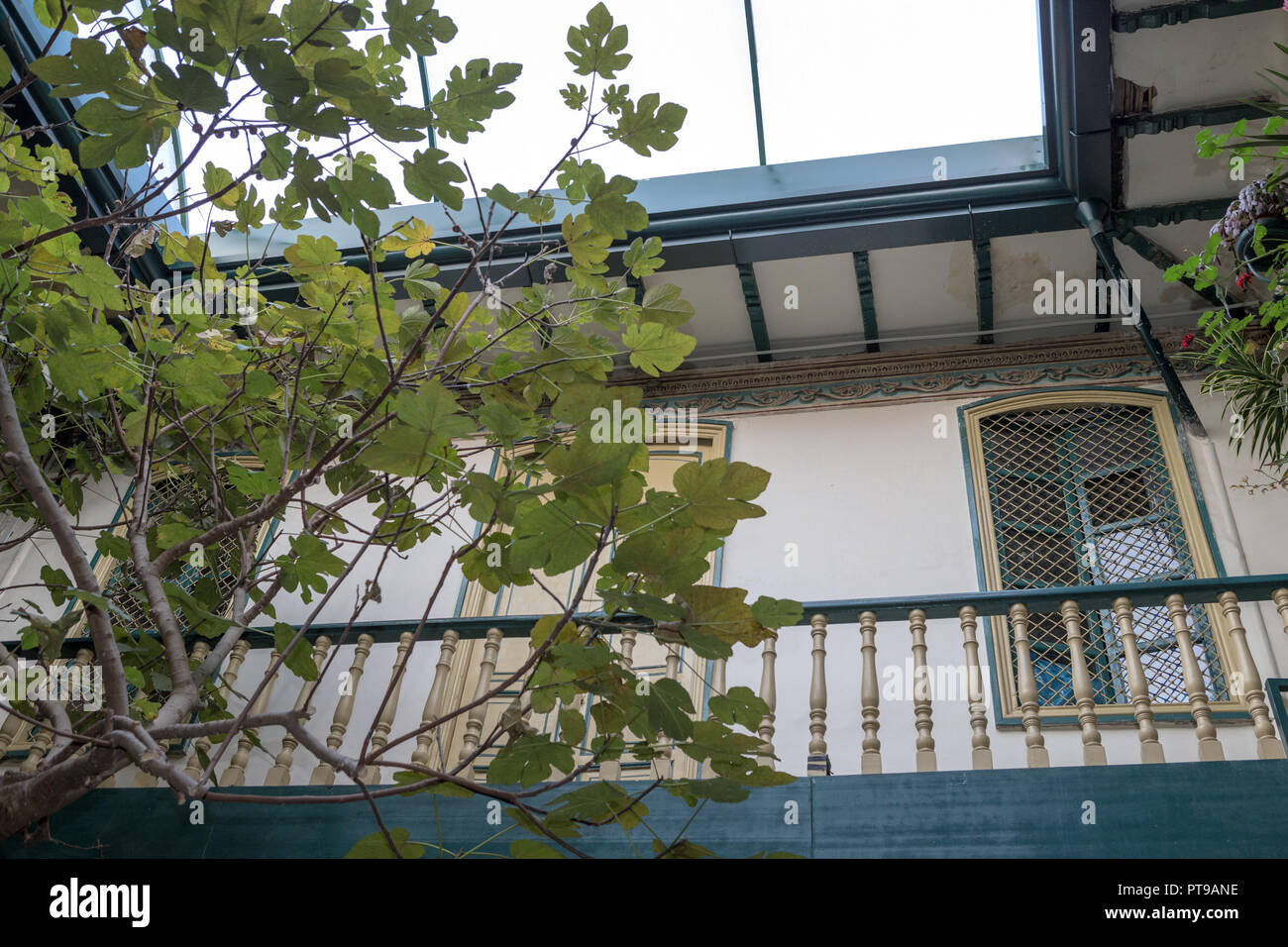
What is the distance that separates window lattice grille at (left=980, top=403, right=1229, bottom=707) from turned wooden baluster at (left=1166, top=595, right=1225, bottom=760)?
1054 mm

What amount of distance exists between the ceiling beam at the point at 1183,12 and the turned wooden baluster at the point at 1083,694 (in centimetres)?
264

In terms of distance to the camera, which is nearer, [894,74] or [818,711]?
[818,711]

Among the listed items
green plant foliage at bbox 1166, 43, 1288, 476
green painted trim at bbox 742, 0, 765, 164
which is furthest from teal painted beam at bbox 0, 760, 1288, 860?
green painted trim at bbox 742, 0, 765, 164

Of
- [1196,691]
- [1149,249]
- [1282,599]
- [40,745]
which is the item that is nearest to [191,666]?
[40,745]

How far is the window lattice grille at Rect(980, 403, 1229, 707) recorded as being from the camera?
4.91 meters

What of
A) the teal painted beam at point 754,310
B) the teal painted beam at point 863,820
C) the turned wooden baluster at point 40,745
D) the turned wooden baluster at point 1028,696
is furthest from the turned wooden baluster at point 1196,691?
the turned wooden baluster at point 40,745

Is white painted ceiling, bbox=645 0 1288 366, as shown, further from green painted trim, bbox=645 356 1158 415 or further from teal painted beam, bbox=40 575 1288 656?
teal painted beam, bbox=40 575 1288 656

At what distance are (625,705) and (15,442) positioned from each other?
1621 millimetres

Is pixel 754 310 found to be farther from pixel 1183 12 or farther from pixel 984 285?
pixel 1183 12

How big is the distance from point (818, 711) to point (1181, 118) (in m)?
3.39

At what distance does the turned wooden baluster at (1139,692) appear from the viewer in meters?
3.43

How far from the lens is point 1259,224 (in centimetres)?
418

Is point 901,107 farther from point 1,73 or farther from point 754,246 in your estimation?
point 1,73

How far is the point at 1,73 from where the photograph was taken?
2.16 m
